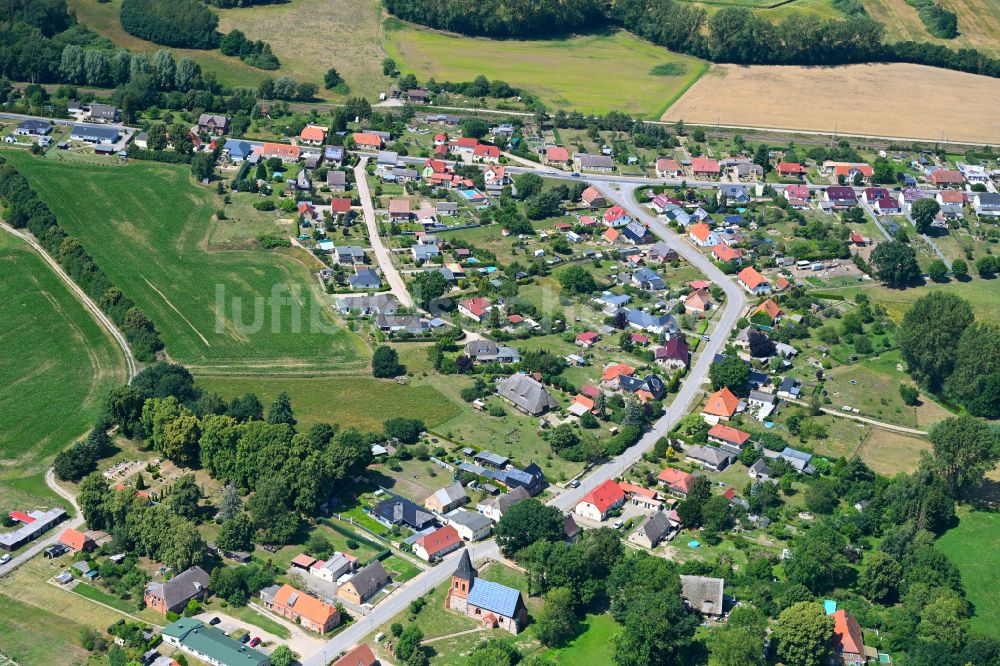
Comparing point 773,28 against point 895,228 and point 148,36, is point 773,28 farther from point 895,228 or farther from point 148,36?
point 148,36

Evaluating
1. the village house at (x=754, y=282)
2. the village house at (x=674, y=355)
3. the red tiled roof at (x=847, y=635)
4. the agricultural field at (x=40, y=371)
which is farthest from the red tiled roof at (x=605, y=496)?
the village house at (x=754, y=282)

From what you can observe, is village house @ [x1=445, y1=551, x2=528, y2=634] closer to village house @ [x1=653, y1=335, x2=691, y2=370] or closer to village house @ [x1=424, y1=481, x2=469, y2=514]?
village house @ [x1=424, y1=481, x2=469, y2=514]

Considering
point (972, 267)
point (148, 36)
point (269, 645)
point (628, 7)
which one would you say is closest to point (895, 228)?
point (972, 267)

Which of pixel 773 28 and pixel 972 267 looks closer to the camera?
pixel 972 267

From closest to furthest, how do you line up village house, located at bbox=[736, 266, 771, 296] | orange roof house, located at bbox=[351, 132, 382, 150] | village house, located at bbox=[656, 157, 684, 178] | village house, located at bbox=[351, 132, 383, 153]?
village house, located at bbox=[736, 266, 771, 296], village house, located at bbox=[656, 157, 684, 178], village house, located at bbox=[351, 132, 383, 153], orange roof house, located at bbox=[351, 132, 382, 150]

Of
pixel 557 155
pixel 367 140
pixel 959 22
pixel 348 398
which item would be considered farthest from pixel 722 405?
pixel 959 22

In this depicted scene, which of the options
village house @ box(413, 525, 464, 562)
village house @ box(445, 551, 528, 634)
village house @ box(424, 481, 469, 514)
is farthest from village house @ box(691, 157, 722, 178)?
village house @ box(445, 551, 528, 634)
